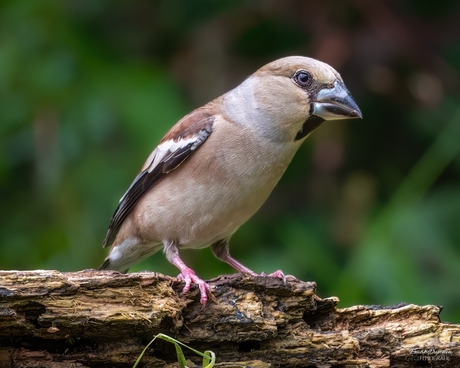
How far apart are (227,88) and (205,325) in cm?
457

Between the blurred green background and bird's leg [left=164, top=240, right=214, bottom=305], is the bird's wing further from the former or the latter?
the blurred green background

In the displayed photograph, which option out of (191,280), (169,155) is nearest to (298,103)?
(169,155)

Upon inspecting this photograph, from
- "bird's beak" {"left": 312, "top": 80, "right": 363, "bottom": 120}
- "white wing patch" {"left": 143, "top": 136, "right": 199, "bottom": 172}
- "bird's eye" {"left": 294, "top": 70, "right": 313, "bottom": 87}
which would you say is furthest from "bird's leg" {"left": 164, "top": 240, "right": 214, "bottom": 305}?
"bird's eye" {"left": 294, "top": 70, "right": 313, "bottom": 87}

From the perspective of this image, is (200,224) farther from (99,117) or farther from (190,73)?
(190,73)

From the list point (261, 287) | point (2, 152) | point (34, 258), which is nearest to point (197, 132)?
point (261, 287)

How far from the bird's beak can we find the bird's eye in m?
0.13

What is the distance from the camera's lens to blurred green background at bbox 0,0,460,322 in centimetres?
710

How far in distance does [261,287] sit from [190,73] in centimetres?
444

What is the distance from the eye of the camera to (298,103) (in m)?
5.41

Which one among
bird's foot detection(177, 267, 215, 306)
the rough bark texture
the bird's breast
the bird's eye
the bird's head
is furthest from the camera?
the bird's eye

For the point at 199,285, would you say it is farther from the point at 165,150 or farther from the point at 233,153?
the point at 165,150

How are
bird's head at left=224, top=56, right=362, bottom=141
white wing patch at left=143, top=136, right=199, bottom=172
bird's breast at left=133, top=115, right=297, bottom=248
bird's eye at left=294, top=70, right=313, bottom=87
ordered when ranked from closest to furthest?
1. bird's breast at left=133, top=115, right=297, bottom=248
2. bird's head at left=224, top=56, right=362, bottom=141
3. bird's eye at left=294, top=70, right=313, bottom=87
4. white wing patch at left=143, top=136, right=199, bottom=172

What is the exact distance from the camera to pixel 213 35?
8695 mm

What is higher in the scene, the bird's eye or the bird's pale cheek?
the bird's eye
